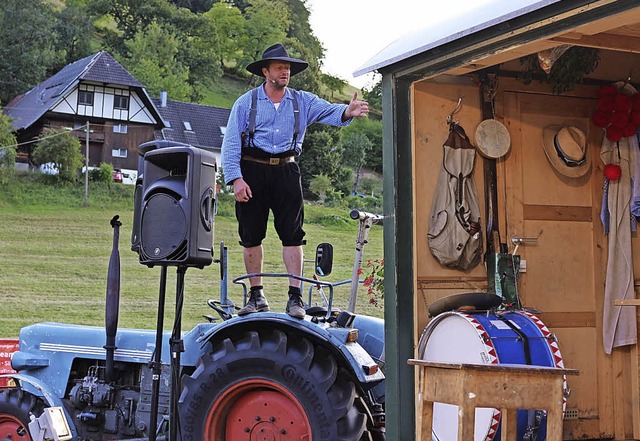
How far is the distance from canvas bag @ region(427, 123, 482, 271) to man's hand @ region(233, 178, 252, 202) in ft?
3.42

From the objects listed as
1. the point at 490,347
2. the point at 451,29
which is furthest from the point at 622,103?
the point at 490,347

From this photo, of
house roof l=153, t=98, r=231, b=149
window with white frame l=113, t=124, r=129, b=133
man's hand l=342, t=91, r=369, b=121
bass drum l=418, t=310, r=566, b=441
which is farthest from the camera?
house roof l=153, t=98, r=231, b=149

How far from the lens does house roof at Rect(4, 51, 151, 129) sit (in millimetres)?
38844

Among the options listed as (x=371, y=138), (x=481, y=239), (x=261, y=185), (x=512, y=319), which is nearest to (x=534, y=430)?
(x=512, y=319)

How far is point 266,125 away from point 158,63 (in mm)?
49956

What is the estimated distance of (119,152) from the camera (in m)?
39.7

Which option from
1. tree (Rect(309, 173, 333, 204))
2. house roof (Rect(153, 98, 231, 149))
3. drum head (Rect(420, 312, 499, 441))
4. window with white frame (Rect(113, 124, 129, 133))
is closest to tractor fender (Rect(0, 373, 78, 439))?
drum head (Rect(420, 312, 499, 441))

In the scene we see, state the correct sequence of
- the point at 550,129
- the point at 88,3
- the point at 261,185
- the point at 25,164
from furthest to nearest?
the point at 88,3
the point at 25,164
the point at 550,129
the point at 261,185

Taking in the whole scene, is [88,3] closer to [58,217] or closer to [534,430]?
[58,217]

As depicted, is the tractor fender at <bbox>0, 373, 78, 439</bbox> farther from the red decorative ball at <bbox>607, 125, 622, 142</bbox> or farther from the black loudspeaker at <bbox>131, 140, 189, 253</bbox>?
the red decorative ball at <bbox>607, 125, 622, 142</bbox>

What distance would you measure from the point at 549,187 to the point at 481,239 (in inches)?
24.4

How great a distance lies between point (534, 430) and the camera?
4363mm

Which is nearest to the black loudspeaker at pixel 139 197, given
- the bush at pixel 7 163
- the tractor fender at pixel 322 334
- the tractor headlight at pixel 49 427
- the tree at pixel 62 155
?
the tractor fender at pixel 322 334

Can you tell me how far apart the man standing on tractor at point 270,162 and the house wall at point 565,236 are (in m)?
0.88
